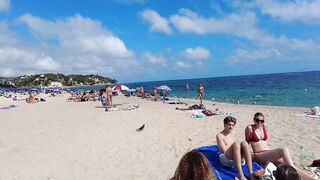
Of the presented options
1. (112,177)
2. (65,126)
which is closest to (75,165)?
(112,177)

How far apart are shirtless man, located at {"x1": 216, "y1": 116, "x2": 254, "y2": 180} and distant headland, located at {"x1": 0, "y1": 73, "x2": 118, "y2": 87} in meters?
101

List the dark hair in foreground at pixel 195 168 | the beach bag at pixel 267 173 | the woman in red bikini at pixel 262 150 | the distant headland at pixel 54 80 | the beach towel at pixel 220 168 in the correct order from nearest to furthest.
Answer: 1. the dark hair in foreground at pixel 195 168
2. the beach bag at pixel 267 173
3. the beach towel at pixel 220 168
4. the woman in red bikini at pixel 262 150
5. the distant headland at pixel 54 80

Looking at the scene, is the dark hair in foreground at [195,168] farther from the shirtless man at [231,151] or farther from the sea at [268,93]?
the sea at [268,93]

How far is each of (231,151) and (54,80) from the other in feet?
417

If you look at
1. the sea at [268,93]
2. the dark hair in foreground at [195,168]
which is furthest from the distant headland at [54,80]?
the dark hair in foreground at [195,168]

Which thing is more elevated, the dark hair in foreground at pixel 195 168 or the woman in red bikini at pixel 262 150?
the dark hair in foreground at pixel 195 168

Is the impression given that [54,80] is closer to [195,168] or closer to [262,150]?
[262,150]

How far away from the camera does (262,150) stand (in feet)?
19.1

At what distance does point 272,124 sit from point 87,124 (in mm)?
7065

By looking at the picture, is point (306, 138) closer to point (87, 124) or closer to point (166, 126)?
point (166, 126)

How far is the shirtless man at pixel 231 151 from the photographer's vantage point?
16.6 feet

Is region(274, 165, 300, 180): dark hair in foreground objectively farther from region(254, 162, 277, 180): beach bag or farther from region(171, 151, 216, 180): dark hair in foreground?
region(254, 162, 277, 180): beach bag

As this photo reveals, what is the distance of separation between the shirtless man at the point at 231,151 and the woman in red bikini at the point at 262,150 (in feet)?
1.54

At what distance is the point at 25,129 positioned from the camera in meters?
12.8
